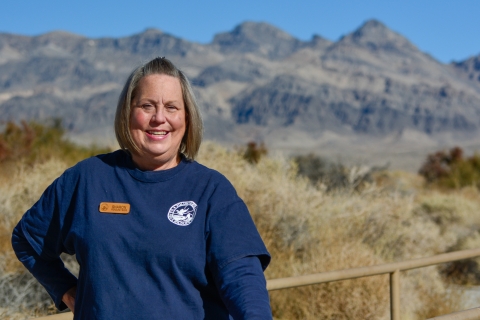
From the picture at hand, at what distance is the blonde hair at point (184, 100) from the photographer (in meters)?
2.38

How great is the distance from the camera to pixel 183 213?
2.18 meters

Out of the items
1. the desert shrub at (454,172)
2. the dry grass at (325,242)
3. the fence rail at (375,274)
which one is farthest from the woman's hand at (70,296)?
the desert shrub at (454,172)

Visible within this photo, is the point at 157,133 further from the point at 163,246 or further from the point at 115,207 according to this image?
the point at 163,246

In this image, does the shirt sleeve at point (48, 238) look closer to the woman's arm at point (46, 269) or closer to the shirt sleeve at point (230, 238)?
the woman's arm at point (46, 269)

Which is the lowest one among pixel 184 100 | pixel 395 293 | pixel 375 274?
pixel 395 293

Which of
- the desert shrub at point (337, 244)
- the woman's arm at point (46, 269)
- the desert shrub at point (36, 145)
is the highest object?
the woman's arm at point (46, 269)

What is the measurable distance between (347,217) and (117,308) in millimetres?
6665

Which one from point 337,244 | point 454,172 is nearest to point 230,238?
point 337,244

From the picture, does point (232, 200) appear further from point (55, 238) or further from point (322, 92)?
point (322, 92)

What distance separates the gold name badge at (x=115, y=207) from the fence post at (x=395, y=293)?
223 centimetres

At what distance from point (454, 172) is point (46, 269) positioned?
→ 21.8 m

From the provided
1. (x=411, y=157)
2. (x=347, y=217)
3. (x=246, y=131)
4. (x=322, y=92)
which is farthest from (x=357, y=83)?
(x=347, y=217)

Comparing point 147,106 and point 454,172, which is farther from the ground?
point 147,106

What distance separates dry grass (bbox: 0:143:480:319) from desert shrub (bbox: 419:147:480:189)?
34.8 feet
